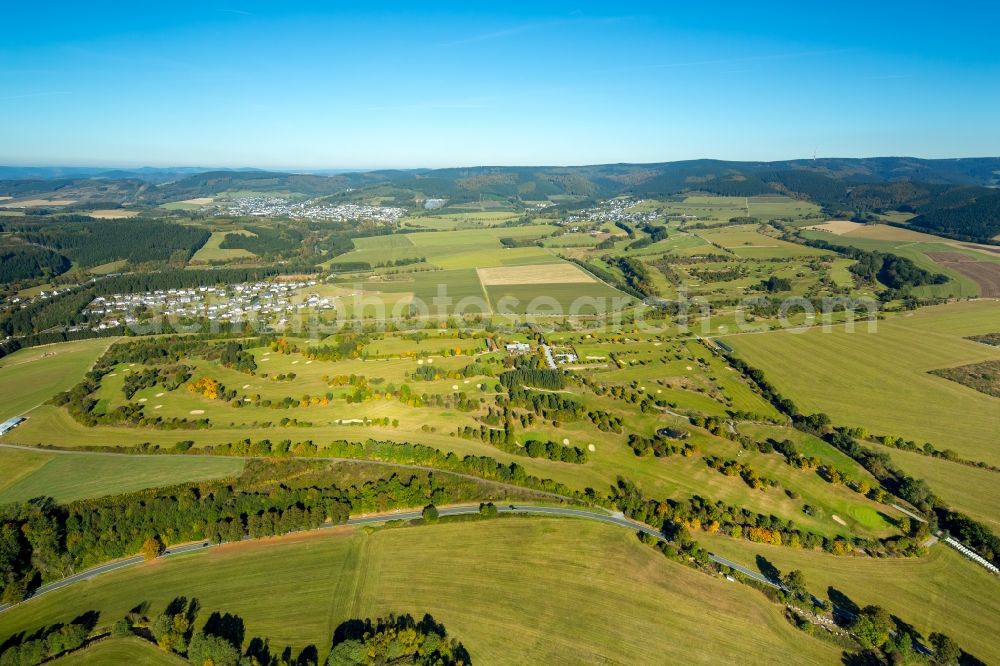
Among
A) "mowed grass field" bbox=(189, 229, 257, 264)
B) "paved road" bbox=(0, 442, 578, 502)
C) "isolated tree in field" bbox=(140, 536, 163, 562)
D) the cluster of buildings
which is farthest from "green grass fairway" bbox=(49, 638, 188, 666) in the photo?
"mowed grass field" bbox=(189, 229, 257, 264)

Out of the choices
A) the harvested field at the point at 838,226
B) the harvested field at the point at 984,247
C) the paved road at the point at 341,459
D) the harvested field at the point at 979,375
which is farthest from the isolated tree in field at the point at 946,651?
the harvested field at the point at 838,226

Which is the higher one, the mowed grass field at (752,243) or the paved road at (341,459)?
the mowed grass field at (752,243)

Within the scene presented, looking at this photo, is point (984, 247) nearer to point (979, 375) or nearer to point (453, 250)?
point (979, 375)

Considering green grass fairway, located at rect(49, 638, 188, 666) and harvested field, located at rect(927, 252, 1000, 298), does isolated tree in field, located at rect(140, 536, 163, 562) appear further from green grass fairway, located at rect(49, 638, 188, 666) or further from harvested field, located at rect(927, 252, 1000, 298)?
harvested field, located at rect(927, 252, 1000, 298)

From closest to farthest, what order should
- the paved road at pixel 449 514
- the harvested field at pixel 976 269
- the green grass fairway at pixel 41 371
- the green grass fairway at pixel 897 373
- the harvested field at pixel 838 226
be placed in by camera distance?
the paved road at pixel 449 514
the green grass fairway at pixel 897 373
the green grass fairway at pixel 41 371
the harvested field at pixel 976 269
the harvested field at pixel 838 226

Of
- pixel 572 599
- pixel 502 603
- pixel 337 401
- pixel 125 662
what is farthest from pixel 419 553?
pixel 337 401

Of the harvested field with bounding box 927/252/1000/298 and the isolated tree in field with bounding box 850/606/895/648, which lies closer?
the isolated tree in field with bounding box 850/606/895/648

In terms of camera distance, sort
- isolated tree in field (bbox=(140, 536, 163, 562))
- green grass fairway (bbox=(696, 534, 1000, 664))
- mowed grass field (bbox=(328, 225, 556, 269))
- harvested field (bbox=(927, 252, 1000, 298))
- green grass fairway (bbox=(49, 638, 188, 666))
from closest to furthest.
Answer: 1. green grass fairway (bbox=(49, 638, 188, 666))
2. green grass fairway (bbox=(696, 534, 1000, 664))
3. isolated tree in field (bbox=(140, 536, 163, 562))
4. harvested field (bbox=(927, 252, 1000, 298))
5. mowed grass field (bbox=(328, 225, 556, 269))

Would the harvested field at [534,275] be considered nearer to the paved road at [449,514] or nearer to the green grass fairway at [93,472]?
the green grass fairway at [93,472]
